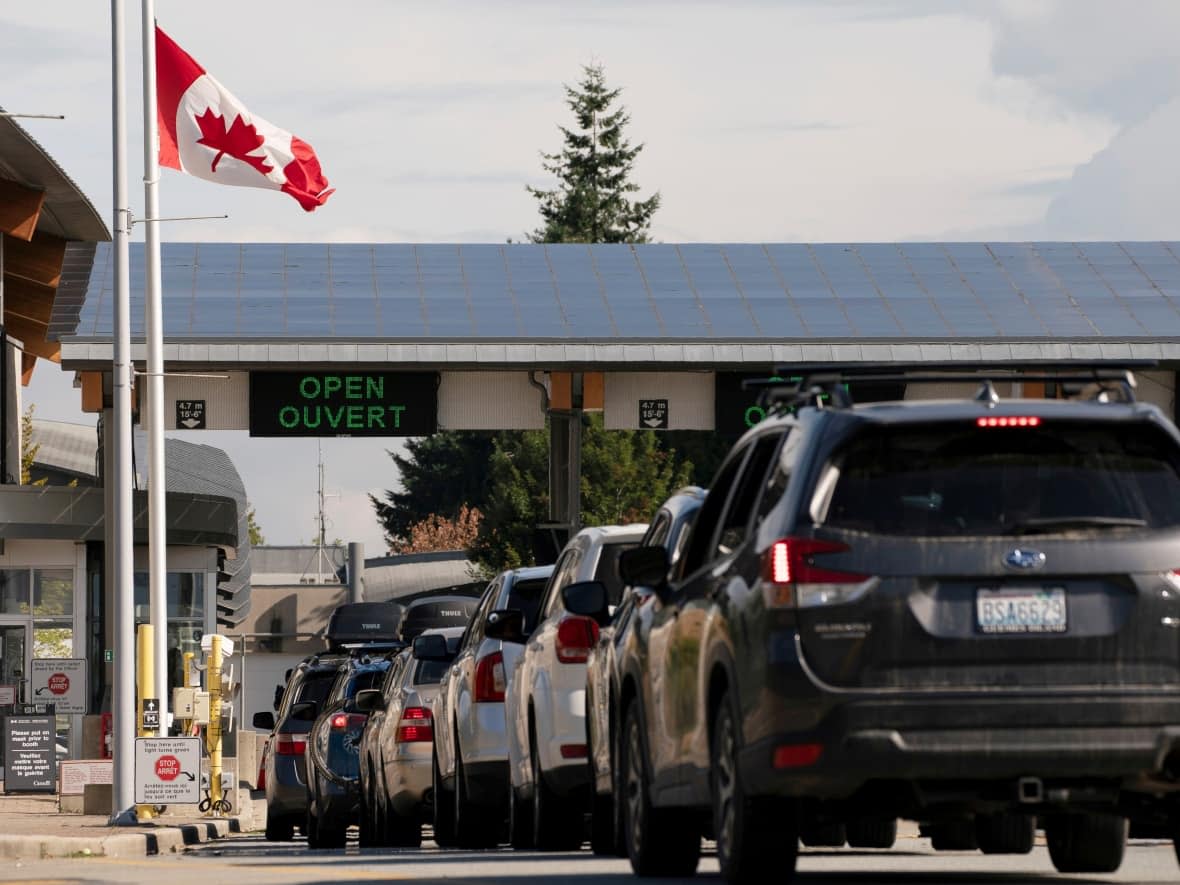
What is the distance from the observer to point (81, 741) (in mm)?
40375

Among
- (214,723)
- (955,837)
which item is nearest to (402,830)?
(955,837)

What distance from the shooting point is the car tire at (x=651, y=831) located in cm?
1125

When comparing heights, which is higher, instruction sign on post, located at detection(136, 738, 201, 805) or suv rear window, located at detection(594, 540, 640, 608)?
suv rear window, located at detection(594, 540, 640, 608)

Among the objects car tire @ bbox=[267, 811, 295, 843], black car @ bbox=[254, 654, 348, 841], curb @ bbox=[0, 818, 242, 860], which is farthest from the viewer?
car tire @ bbox=[267, 811, 295, 843]

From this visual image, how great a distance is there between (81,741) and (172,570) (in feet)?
12.6

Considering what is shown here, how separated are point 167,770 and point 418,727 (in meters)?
5.08

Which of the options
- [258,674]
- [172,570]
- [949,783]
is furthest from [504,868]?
[258,674]

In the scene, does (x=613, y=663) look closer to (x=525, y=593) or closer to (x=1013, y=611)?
(x=1013, y=611)

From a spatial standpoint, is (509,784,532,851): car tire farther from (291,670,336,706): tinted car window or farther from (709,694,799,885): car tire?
(291,670,336,706): tinted car window

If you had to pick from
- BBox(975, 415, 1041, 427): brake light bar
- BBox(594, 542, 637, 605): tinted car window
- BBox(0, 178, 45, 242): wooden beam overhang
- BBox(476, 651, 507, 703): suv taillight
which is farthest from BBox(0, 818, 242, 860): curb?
BBox(0, 178, 45, 242): wooden beam overhang

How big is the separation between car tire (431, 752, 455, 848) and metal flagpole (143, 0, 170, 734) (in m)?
7.31

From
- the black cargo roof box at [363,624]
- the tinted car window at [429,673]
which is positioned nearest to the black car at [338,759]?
the tinted car window at [429,673]

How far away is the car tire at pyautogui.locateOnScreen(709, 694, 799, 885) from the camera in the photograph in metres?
9.30

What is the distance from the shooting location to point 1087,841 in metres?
11.6
